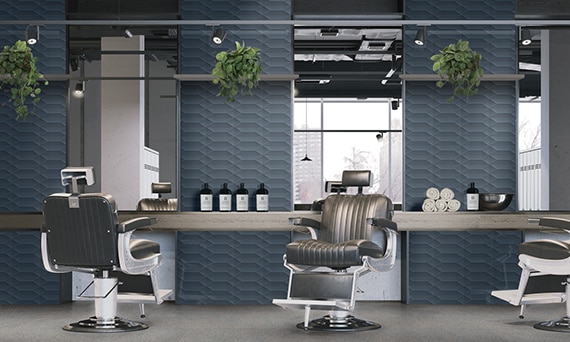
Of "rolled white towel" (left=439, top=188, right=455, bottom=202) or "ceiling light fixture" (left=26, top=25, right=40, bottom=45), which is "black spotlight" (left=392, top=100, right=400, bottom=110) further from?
"ceiling light fixture" (left=26, top=25, right=40, bottom=45)

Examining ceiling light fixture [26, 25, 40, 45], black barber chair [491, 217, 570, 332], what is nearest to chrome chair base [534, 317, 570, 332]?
black barber chair [491, 217, 570, 332]

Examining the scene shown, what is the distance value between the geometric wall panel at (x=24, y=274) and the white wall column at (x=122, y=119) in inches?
36.7

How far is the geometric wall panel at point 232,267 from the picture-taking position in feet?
24.2

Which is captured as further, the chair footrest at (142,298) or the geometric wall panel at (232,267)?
the geometric wall panel at (232,267)

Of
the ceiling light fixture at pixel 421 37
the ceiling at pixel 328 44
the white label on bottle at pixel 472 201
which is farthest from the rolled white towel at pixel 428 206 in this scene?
the ceiling at pixel 328 44

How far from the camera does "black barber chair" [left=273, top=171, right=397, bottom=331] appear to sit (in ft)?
19.0

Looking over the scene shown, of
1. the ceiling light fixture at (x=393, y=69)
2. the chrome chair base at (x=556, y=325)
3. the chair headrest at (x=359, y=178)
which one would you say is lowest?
the chrome chair base at (x=556, y=325)

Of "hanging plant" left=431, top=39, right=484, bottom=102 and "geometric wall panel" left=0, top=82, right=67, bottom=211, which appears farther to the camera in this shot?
"geometric wall panel" left=0, top=82, right=67, bottom=211

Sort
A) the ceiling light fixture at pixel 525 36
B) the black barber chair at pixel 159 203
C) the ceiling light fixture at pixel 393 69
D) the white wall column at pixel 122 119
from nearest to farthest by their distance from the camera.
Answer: the ceiling light fixture at pixel 525 36, the black barber chair at pixel 159 203, the white wall column at pixel 122 119, the ceiling light fixture at pixel 393 69

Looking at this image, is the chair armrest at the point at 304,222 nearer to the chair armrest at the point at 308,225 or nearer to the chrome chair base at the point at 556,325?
the chair armrest at the point at 308,225

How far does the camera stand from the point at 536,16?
7.76m

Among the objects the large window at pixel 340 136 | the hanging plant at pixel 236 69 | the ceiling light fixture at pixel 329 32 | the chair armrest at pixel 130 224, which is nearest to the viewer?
the chair armrest at pixel 130 224

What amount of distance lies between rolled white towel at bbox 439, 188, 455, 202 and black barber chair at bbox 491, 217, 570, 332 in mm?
1007

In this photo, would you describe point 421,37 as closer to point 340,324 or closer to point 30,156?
point 340,324
